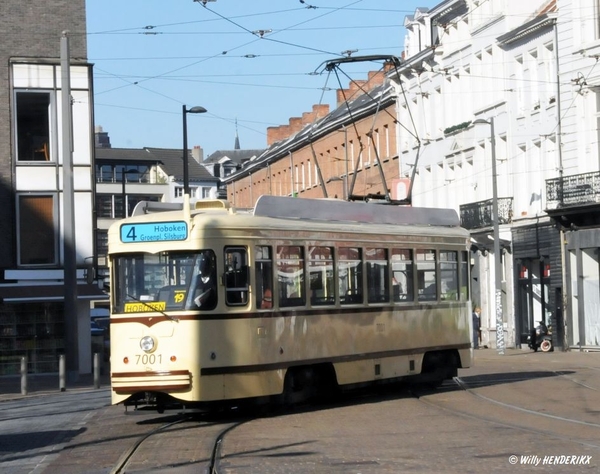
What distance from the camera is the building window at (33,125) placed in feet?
128

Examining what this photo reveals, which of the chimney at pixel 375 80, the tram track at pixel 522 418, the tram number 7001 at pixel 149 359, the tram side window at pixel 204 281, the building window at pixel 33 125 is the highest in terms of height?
the chimney at pixel 375 80

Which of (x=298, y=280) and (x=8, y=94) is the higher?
(x=8, y=94)

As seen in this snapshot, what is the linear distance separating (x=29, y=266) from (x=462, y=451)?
1058 inches

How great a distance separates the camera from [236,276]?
18.5 meters

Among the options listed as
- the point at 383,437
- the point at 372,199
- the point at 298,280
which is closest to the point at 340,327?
the point at 298,280

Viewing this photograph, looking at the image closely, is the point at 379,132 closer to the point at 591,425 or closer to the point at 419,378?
the point at 419,378

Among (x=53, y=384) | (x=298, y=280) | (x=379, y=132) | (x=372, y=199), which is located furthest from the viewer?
(x=379, y=132)

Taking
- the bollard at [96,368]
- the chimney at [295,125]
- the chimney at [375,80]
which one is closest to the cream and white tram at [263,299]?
the bollard at [96,368]

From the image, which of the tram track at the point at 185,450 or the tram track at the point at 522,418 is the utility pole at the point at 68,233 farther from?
the tram track at the point at 185,450

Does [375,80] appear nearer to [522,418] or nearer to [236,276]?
[236,276]

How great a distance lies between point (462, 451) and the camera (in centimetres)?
1359

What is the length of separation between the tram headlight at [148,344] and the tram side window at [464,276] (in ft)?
27.1

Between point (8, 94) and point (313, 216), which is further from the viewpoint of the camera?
point (8, 94)

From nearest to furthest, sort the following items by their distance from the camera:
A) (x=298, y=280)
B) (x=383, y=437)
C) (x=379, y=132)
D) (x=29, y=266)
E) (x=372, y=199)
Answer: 1. (x=383, y=437)
2. (x=298, y=280)
3. (x=372, y=199)
4. (x=29, y=266)
5. (x=379, y=132)
